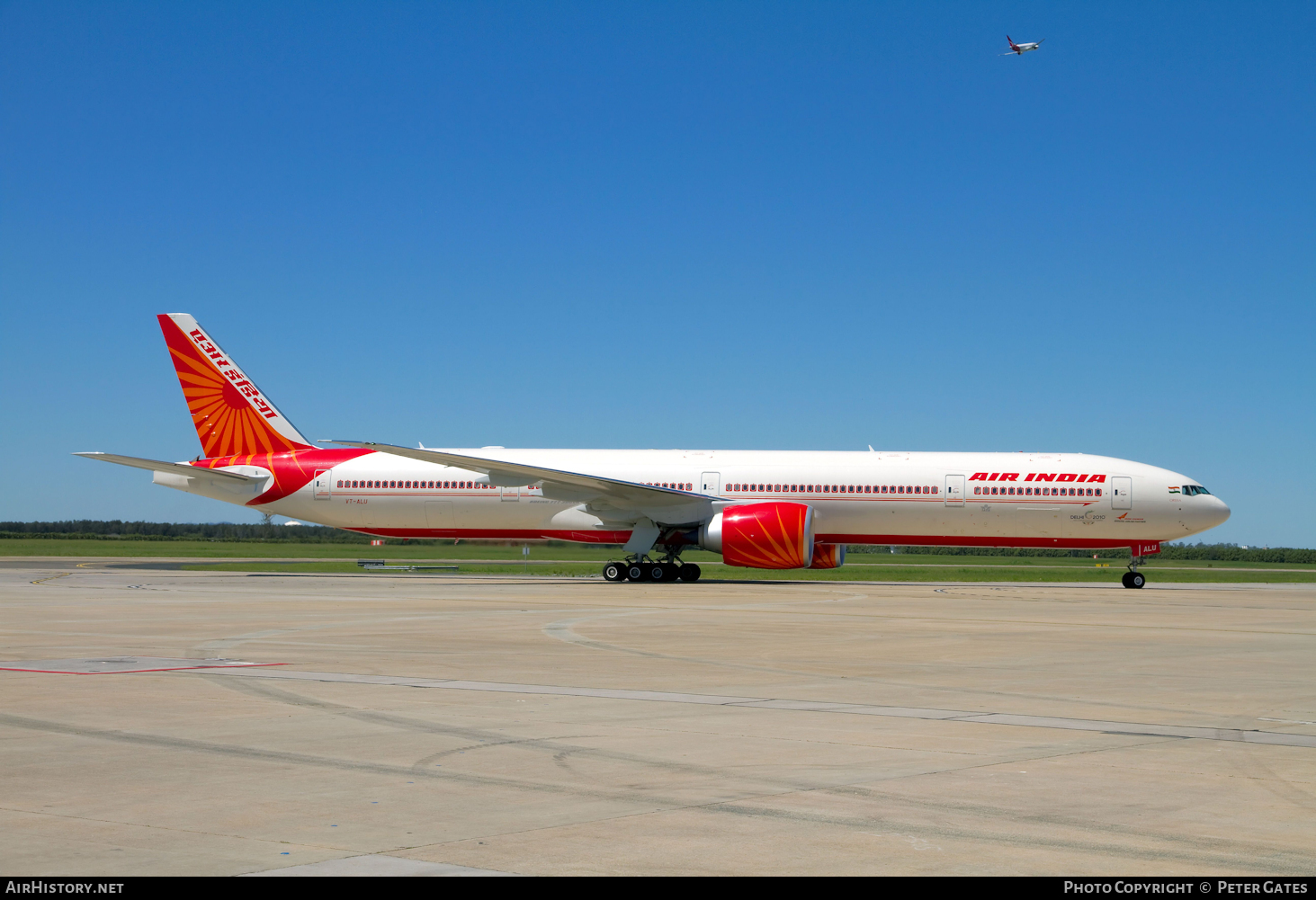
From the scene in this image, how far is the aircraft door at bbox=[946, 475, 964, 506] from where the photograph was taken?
36.1 meters

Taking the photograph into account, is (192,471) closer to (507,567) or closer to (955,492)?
(507,567)

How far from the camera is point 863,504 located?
36344 mm

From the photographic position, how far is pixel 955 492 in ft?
119

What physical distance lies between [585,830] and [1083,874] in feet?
7.89

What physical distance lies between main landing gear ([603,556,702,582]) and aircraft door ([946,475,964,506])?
7973 millimetres

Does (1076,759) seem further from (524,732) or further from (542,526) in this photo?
(542,526)

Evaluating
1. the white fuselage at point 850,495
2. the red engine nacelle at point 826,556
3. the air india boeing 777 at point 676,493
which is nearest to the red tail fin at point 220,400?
the air india boeing 777 at point 676,493

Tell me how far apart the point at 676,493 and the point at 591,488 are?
2.64 meters

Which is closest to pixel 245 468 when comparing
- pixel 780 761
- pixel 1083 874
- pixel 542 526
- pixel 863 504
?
pixel 542 526

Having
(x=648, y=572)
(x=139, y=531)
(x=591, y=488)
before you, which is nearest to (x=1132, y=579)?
(x=648, y=572)

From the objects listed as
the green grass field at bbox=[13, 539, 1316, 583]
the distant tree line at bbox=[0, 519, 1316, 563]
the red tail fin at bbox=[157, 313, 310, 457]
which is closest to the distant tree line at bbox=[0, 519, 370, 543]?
the distant tree line at bbox=[0, 519, 1316, 563]

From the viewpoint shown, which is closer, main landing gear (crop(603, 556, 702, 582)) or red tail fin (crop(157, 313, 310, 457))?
main landing gear (crop(603, 556, 702, 582))

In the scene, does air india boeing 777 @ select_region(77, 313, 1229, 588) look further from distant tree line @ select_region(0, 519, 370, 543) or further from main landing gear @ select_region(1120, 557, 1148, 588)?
distant tree line @ select_region(0, 519, 370, 543)

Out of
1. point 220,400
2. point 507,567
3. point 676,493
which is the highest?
point 220,400
